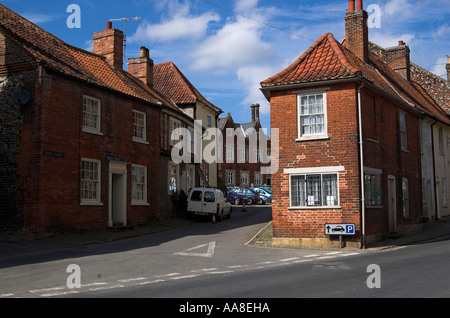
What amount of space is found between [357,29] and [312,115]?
A: 7.36 m

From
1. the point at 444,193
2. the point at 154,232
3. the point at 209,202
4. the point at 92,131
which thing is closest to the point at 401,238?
the point at 154,232

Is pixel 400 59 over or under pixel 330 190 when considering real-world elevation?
over

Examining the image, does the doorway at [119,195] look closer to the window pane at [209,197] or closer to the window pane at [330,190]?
the window pane at [209,197]

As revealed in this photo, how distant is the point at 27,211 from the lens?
17.9 m

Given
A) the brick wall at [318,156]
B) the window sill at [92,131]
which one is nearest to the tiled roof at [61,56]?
the window sill at [92,131]

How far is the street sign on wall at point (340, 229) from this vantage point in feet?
56.1

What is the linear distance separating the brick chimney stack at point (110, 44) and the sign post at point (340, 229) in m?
15.6

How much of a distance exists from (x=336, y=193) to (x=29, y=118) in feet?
39.0

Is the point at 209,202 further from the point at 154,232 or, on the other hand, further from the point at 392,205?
the point at 392,205

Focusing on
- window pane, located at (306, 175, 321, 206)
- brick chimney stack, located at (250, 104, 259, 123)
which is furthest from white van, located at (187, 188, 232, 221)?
brick chimney stack, located at (250, 104, 259, 123)

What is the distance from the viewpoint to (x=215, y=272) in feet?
40.1

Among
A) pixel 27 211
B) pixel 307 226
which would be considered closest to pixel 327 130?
pixel 307 226

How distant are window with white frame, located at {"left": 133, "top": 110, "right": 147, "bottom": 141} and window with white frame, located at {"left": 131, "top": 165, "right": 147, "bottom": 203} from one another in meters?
1.51

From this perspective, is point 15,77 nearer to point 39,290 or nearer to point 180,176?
point 39,290
